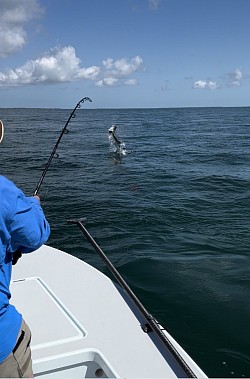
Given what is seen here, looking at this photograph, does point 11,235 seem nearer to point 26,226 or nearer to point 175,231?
point 26,226

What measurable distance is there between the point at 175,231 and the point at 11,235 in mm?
7291

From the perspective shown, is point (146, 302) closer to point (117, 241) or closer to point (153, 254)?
point (153, 254)

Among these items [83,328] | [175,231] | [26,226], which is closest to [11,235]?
[26,226]

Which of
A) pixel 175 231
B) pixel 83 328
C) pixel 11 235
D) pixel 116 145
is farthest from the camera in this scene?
pixel 116 145

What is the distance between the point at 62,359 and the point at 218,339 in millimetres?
2601

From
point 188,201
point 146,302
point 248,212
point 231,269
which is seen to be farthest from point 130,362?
point 188,201

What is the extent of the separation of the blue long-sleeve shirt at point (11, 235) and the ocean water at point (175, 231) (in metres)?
2.97

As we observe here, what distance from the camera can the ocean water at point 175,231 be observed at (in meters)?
5.00

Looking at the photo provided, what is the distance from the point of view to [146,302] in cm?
559

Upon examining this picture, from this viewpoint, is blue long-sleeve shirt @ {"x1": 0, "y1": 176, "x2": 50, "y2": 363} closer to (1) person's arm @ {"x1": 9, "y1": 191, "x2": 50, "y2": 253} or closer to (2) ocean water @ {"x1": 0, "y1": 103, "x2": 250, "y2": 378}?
(1) person's arm @ {"x1": 9, "y1": 191, "x2": 50, "y2": 253}

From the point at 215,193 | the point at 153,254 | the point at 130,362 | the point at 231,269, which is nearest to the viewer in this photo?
the point at 130,362

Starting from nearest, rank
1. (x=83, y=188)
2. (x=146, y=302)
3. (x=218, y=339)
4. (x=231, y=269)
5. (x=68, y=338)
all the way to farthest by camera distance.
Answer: (x=68, y=338) < (x=218, y=339) < (x=146, y=302) < (x=231, y=269) < (x=83, y=188)

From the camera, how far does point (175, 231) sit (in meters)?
8.91

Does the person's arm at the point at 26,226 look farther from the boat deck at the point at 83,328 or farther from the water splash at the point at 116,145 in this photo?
the water splash at the point at 116,145
